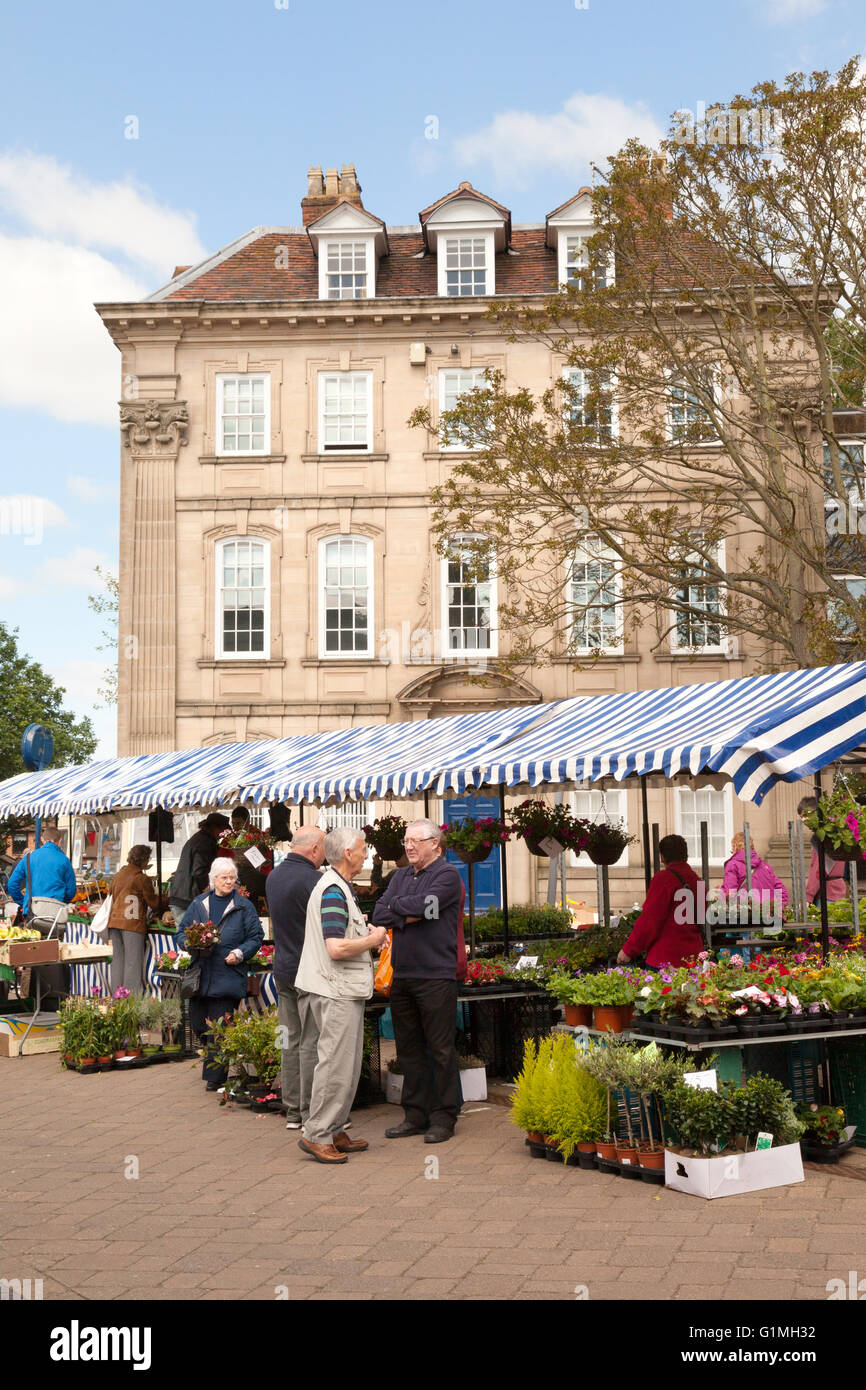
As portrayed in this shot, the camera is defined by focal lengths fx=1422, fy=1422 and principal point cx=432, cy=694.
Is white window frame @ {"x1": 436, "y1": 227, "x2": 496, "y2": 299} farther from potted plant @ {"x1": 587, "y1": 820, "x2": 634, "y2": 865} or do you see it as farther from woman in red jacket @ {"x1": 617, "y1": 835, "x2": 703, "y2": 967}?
woman in red jacket @ {"x1": 617, "y1": 835, "x2": 703, "y2": 967}

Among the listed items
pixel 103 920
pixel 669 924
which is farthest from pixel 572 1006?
pixel 103 920

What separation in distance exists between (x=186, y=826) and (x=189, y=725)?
2469mm

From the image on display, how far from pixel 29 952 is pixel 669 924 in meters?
6.76

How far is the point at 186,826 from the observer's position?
28.0m

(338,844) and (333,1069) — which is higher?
(338,844)

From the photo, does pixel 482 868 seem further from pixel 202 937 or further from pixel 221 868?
pixel 202 937

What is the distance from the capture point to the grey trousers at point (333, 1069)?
8102 mm

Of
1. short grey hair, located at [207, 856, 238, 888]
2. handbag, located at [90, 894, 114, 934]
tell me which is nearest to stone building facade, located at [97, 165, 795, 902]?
handbag, located at [90, 894, 114, 934]

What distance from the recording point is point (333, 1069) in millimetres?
8094

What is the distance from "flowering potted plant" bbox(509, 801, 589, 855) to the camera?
12.5m

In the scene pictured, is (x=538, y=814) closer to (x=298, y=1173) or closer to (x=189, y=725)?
(x=298, y=1173)

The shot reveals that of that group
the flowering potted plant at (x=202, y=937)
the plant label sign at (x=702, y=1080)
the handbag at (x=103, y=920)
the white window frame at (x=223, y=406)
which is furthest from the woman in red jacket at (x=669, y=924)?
the white window frame at (x=223, y=406)

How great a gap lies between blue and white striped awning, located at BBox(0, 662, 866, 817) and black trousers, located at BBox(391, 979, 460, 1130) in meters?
1.84
